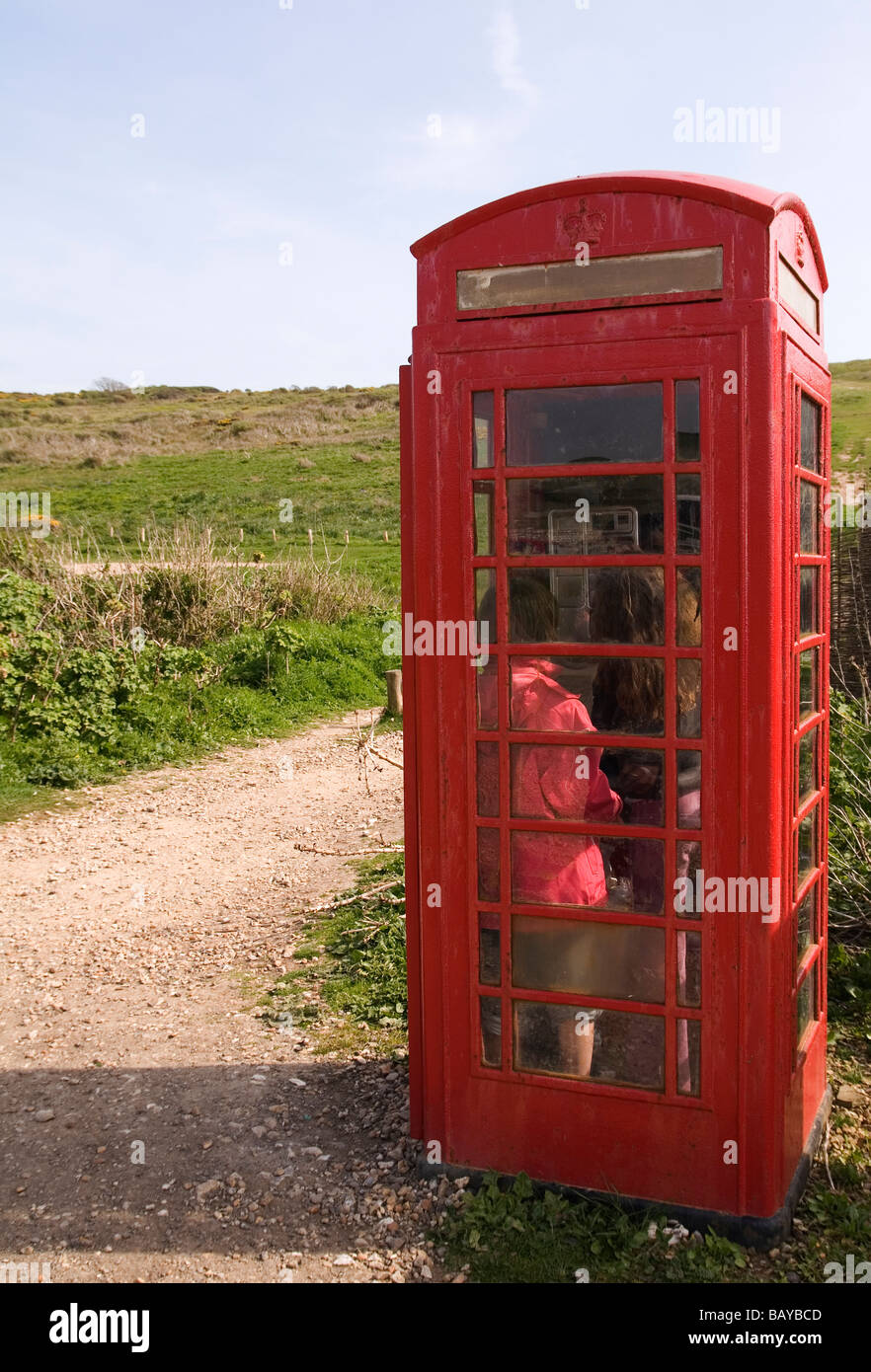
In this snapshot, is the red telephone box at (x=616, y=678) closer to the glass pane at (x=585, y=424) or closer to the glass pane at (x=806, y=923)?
the glass pane at (x=585, y=424)

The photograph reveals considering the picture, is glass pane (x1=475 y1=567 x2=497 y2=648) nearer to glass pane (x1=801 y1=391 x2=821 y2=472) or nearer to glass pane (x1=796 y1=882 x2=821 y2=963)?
glass pane (x1=801 y1=391 x2=821 y2=472)

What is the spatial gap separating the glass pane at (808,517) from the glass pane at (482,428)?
994 millimetres

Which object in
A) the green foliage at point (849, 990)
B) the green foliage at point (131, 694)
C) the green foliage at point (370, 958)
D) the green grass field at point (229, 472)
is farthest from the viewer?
the green grass field at point (229, 472)

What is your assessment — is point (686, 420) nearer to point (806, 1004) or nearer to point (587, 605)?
point (587, 605)

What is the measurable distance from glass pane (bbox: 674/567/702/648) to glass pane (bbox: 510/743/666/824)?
368 mm

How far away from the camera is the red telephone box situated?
10.3ft

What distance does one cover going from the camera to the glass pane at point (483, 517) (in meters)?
3.39

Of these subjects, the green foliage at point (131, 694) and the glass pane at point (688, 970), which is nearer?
the glass pane at point (688, 970)

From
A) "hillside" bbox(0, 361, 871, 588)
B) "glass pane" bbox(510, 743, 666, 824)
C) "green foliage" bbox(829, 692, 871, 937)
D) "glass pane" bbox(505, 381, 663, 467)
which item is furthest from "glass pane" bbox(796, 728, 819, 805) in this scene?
"hillside" bbox(0, 361, 871, 588)

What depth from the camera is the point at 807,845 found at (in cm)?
383

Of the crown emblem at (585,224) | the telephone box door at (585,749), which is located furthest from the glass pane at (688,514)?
the crown emblem at (585,224)

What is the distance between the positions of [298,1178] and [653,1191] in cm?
126

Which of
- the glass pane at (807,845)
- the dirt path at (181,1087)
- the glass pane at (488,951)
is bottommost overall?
the dirt path at (181,1087)

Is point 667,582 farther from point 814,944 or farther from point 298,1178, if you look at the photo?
point 298,1178
